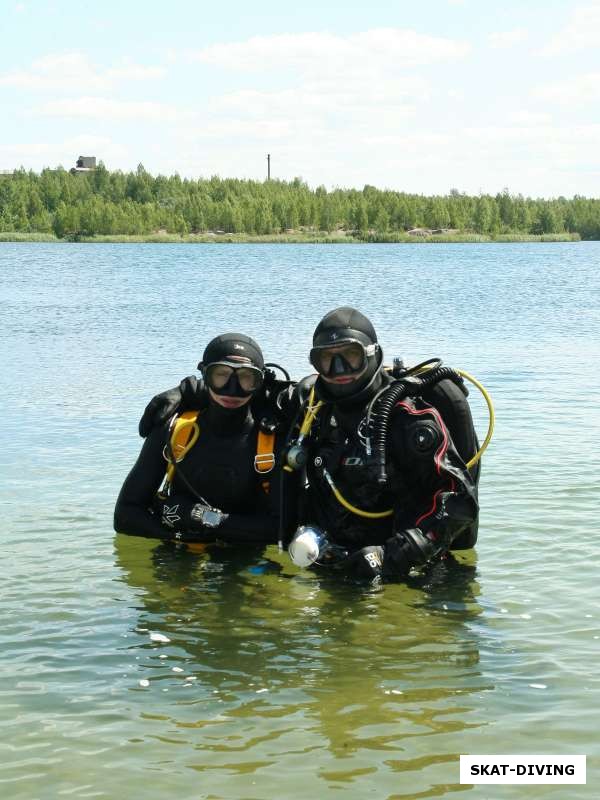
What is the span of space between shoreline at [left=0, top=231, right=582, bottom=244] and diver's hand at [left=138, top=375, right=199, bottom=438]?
102 metres

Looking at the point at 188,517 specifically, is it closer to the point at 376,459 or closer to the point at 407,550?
the point at 376,459

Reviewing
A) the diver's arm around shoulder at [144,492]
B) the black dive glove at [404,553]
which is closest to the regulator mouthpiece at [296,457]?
the black dive glove at [404,553]

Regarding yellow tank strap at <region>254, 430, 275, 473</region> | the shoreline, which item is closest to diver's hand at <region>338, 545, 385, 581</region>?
yellow tank strap at <region>254, 430, 275, 473</region>

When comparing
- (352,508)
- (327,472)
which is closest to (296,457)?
(327,472)

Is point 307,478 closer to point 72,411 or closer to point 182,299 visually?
point 72,411

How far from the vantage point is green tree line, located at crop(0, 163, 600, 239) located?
116m

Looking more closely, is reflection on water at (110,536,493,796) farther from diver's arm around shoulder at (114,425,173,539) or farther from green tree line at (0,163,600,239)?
green tree line at (0,163,600,239)

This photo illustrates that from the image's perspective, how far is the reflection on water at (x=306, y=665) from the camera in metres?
4.45

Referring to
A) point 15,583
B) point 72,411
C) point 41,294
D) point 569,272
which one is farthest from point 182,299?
point 15,583

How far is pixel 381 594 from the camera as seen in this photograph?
6.24 meters

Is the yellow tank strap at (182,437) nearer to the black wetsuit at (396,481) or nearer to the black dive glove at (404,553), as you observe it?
the black wetsuit at (396,481)

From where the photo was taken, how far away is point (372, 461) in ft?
18.6

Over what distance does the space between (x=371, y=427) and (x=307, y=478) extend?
1.78 ft

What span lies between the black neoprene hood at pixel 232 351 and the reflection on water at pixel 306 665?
1.29 metres
